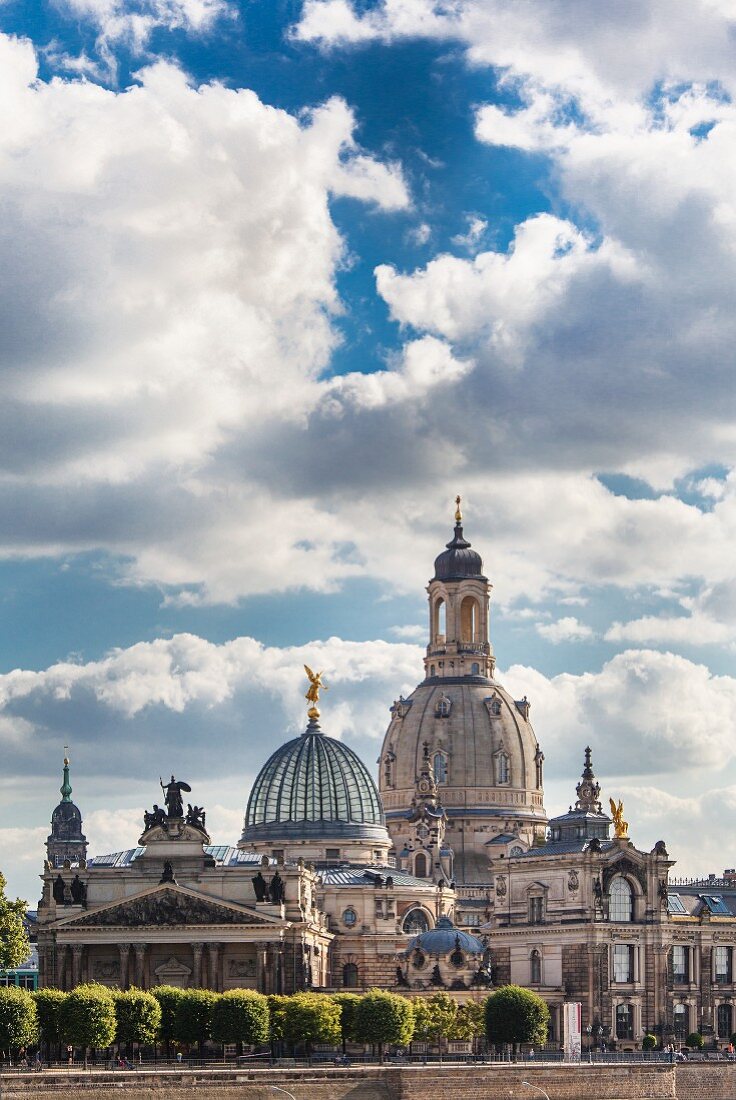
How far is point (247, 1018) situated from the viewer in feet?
444

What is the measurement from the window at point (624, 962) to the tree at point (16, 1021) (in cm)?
5243

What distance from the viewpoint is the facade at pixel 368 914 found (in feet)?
517

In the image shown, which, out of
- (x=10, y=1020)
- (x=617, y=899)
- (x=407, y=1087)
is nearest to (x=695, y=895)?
(x=617, y=899)

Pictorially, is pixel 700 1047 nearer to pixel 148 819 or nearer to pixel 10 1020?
pixel 148 819

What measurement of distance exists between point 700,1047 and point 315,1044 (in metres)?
33.8

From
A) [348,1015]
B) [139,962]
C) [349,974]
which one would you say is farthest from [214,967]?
[349,974]

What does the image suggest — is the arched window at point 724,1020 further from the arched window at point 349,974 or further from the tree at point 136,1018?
the tree at point 136,1018

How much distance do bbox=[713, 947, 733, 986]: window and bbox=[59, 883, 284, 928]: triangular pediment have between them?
1417 inches

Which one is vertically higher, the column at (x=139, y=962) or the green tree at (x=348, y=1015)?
the column at (x=139, y=962)

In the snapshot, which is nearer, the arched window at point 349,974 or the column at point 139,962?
the column at point 139,962

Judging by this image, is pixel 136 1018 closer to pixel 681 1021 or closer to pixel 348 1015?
pixel 348 1015

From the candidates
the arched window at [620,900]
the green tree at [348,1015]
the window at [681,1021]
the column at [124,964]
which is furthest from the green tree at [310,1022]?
the window at [681,1021]

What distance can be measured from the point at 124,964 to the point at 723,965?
44.7 metres

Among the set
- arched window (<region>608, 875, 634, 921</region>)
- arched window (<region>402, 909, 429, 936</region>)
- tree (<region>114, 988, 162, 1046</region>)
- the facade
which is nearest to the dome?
the facade
